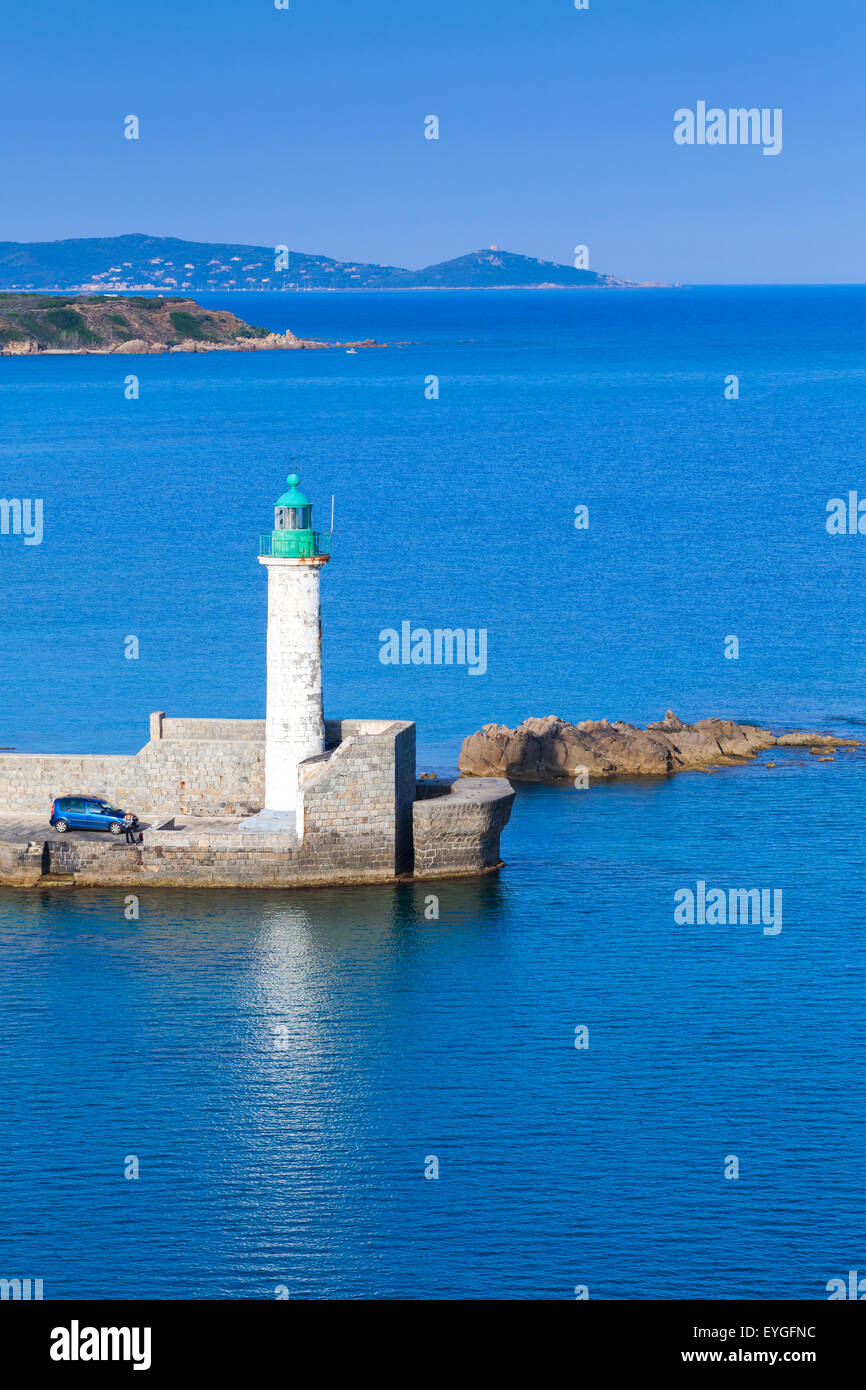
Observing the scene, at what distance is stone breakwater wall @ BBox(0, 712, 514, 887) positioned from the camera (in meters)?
44.0

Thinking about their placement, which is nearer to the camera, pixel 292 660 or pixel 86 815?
pixel 86 815

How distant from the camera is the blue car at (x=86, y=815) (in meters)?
→ 45.7

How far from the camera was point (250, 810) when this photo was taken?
154ft

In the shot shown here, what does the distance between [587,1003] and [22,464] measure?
322 ft

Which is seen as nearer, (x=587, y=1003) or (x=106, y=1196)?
(x=106, y=1196)

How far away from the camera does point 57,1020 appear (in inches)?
1510

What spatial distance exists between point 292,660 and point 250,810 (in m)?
3.65

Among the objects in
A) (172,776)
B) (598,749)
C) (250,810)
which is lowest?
(250,810)

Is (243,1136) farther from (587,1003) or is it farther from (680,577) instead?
(680,577)

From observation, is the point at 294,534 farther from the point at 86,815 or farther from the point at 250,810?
the point at 86,815

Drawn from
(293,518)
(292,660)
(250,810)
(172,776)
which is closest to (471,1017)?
(250,810)

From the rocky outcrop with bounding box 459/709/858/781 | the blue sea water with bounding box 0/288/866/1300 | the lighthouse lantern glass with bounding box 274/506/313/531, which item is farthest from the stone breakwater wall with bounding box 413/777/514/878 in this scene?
the rocky outcrop with bounding box 459/709/858/781
